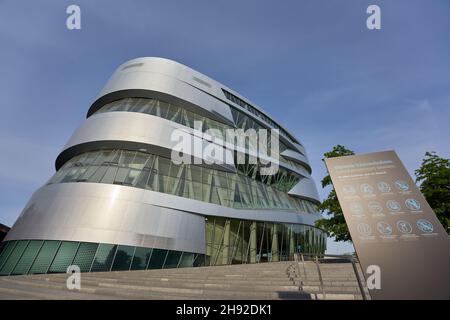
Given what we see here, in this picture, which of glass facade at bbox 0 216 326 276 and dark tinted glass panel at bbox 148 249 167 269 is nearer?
glass facade at bbox 0 216 326 276

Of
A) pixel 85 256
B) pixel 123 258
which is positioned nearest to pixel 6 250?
pixel 85 256

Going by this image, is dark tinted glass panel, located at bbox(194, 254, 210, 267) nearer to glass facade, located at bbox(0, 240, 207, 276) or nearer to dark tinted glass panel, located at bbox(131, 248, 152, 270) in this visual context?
Result: glass facade, located at bbox(0, 240, 207, 276)

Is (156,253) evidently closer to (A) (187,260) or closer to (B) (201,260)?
(A) (187,260)

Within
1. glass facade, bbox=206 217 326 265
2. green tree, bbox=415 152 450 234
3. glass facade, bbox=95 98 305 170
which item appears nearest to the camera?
green tree, bbox=415 152 450 234

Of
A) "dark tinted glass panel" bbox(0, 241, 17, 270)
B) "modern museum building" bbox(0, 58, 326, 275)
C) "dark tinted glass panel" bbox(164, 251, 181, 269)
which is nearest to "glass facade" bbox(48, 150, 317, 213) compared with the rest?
"modern museum building" bbox(0, 58, 326, 275)

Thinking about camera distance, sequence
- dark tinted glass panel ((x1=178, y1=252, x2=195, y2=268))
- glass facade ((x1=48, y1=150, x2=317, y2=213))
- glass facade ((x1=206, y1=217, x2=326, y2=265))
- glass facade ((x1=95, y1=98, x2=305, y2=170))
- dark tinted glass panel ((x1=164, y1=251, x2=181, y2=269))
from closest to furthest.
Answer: dark tinted glass panel ((x1=164, y1=251, x2=181, y2=269)) < dark tinted glass panel ((x1=178, y1=252, x2=195, y2=268)) < glass facade ((x1=48, y1=150, x2=317, y2=213)) < glass facade ((x1=206, y1=217, x2=326, y2=265)) < glass facade ((x1=95, y1=98, x2=305, y2=170))

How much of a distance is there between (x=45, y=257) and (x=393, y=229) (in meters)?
17.4

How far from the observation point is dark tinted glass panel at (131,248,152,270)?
591 inches

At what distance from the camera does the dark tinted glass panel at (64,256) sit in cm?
1348

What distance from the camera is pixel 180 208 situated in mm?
18094

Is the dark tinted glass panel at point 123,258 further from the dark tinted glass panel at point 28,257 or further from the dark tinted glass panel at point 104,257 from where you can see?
the dark tinted glass panel at point 28,257

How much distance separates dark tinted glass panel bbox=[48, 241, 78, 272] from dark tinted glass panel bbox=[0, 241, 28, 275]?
109 inches
